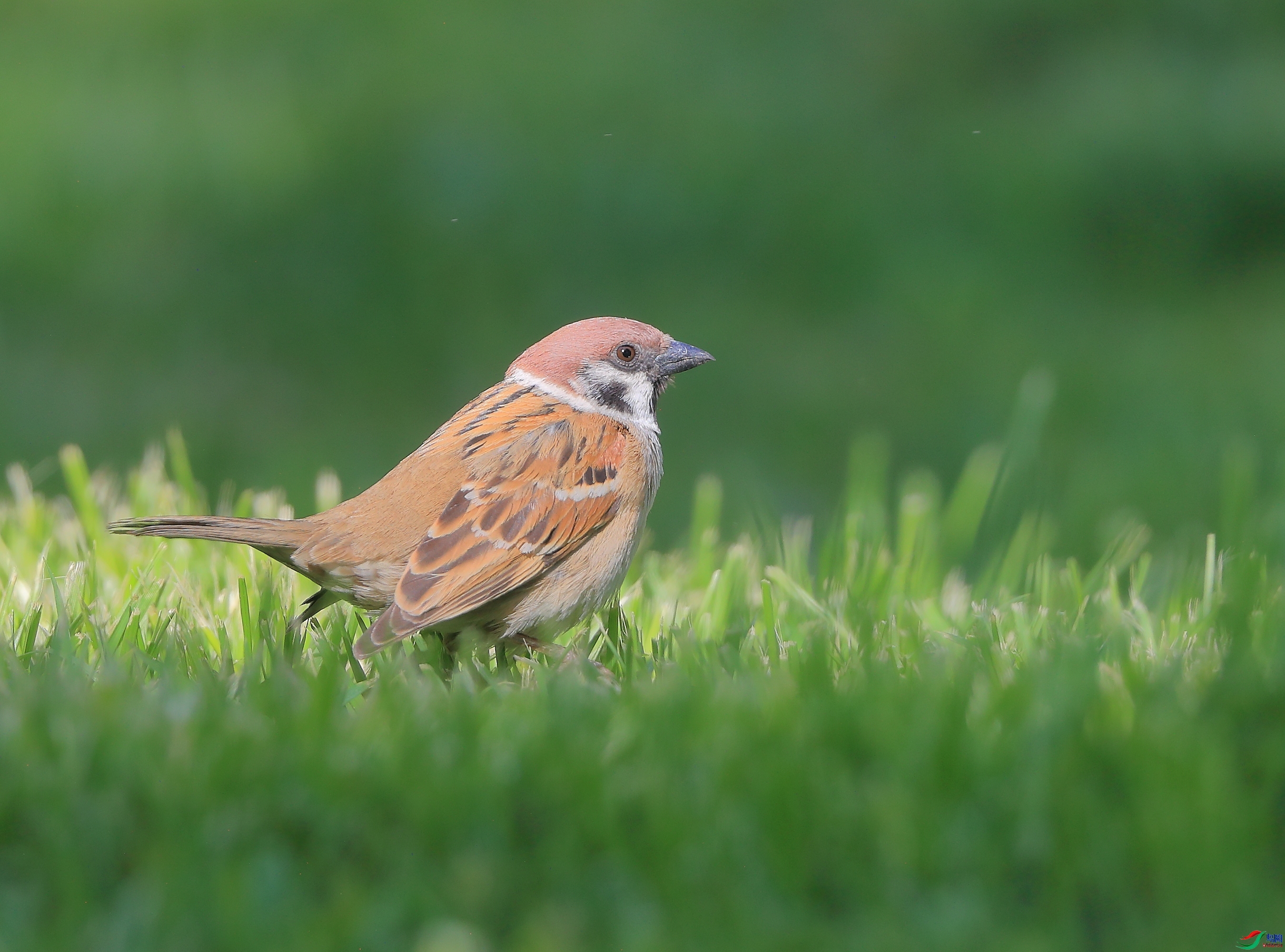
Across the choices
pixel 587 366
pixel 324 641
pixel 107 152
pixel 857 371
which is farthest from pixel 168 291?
pixel 324 641

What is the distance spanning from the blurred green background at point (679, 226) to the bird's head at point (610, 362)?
2.45 m

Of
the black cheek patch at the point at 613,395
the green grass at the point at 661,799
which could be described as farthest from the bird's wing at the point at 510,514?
the green grass at the point at 661,799

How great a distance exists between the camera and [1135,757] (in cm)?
279

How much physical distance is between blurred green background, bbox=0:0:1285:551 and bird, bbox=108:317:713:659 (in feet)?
9.07

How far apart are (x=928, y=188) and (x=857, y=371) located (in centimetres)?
228

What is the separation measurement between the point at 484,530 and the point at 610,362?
0.92m

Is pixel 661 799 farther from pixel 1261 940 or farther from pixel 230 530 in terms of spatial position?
pixel 230 530

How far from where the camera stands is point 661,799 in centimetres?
270

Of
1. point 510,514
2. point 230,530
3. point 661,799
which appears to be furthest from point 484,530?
point 661,799

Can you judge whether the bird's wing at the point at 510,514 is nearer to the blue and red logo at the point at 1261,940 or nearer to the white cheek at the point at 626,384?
the white cheek at the point at 626,384

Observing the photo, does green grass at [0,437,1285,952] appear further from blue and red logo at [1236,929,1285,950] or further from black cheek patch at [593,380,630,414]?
black cheek patch at [593,380,630,414]

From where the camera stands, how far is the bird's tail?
3.80 meters

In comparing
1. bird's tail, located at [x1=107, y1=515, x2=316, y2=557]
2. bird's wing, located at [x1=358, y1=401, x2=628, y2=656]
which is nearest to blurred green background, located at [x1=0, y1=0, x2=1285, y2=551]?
bird's wing, located at [x1=358, y1=401, x2=628, y2=656]

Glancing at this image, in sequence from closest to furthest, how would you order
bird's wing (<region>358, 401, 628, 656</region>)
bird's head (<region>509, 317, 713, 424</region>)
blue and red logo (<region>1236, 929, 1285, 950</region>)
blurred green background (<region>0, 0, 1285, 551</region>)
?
blue and red logo (<region>1236, 929, 1285, 950</region>)
bird's wing (<region>358, 401, 628, 656</region>)
bird's head (<region>509, 317, 713, 424</region>)
blurred green background (<region>0, 0, 1285, 551</region>)
